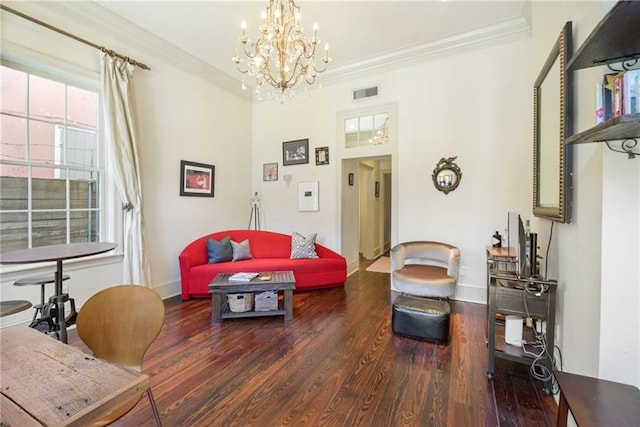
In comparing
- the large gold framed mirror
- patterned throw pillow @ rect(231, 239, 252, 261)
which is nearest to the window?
patterned throw pillow @ rect(231, 239, 252, 261)

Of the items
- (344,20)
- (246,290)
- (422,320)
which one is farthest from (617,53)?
(246,290)

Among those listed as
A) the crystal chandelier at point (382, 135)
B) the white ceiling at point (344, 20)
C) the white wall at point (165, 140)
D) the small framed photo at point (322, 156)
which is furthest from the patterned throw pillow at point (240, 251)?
the white ceiling at point (344, 20)

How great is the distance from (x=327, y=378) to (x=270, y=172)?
4007 millimetres

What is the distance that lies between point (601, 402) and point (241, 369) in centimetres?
209

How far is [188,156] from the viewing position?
4.18 m

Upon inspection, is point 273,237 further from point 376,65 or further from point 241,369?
point 376,65

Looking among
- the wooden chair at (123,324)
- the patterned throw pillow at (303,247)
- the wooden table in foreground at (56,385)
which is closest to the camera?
the wooden table in foreground at (56,385)

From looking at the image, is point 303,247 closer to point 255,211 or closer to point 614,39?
point 255,211

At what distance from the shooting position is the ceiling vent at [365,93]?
171 inches

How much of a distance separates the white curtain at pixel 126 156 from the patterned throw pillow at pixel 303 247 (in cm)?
200

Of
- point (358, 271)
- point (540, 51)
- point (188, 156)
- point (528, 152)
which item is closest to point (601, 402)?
point (540, 51)

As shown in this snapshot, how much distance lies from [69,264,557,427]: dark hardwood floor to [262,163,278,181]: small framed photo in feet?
9.63

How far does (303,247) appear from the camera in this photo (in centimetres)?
435

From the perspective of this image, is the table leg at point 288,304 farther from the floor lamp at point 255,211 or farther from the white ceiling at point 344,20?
the white ceiling at point 344,20
